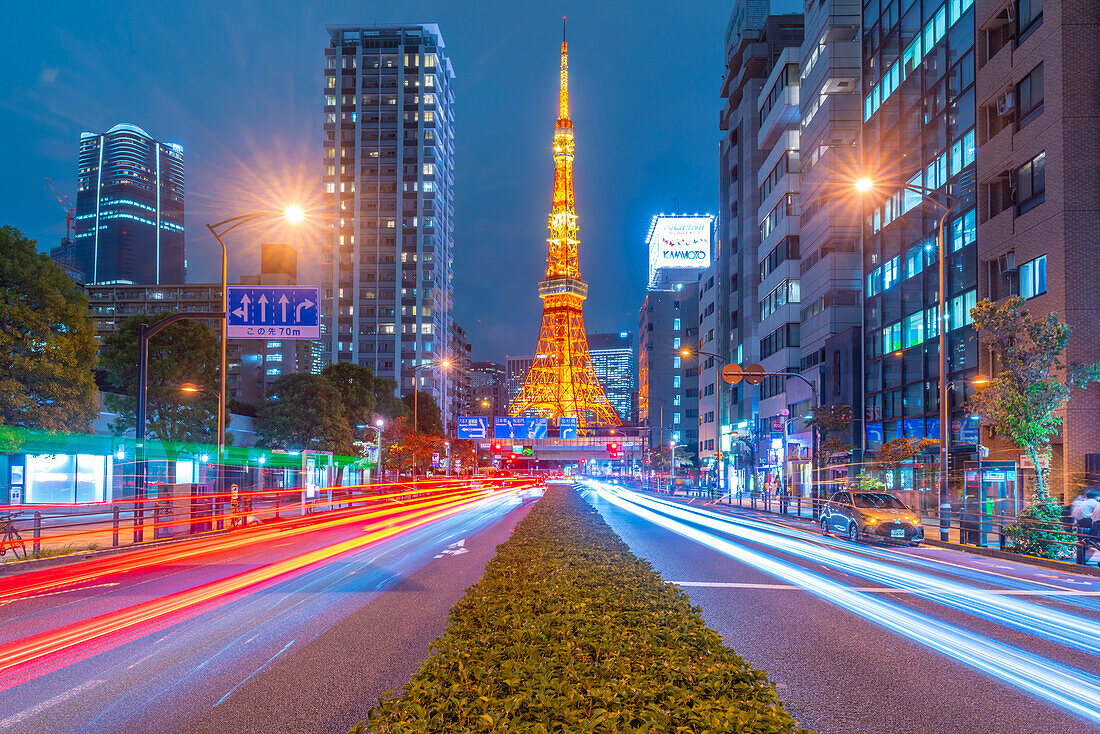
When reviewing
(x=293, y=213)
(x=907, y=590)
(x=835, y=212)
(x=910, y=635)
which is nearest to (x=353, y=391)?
(x=835, y=212)

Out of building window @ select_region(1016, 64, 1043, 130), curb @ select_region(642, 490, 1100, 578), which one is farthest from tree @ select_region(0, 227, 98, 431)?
building window @ select_region(1016, 64, 1043, 130)

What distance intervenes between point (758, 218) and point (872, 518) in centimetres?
5594

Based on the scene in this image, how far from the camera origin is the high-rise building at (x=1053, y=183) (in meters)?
29.0

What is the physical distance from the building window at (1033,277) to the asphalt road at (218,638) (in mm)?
23891

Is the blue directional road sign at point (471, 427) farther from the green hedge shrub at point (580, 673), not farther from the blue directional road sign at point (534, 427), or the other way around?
the green hedge shrub at point (580, 673)

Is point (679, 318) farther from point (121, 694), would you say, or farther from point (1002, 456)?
point (121, 694)

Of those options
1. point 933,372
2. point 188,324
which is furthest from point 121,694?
point 188,324

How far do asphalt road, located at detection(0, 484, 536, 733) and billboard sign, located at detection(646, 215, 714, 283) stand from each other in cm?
15429

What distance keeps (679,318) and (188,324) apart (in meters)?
117

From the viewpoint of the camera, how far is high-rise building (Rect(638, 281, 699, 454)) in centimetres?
14912

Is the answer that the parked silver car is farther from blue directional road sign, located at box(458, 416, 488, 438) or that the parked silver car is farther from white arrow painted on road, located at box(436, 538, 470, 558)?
blue directional road sign, located at box(458, 416, 488, 438)

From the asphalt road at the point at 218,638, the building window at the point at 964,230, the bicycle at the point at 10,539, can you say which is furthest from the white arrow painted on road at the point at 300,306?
the building window at the point at 964,230

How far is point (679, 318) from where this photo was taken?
6117 inches

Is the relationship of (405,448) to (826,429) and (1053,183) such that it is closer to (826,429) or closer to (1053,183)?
(826,429)
